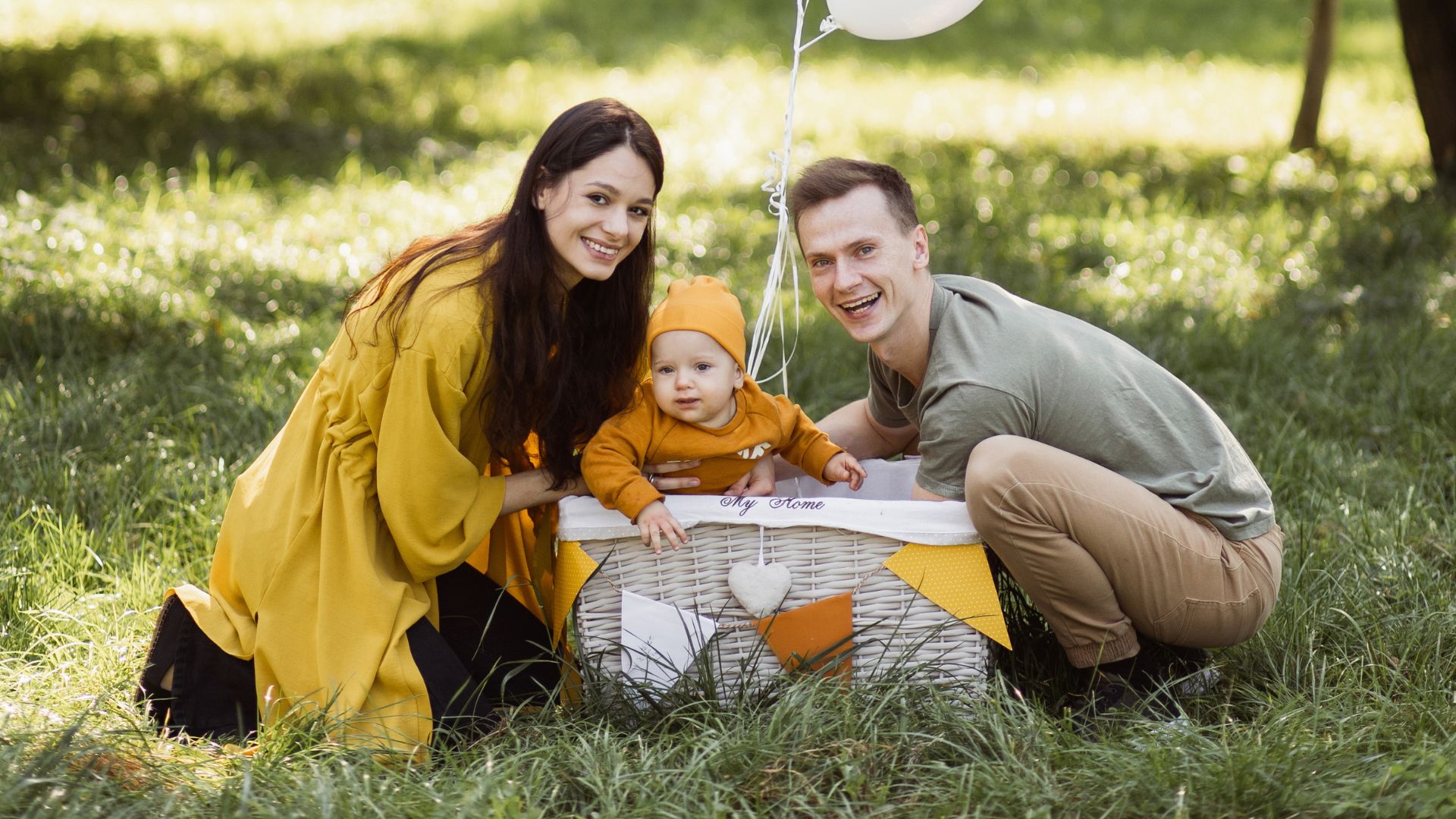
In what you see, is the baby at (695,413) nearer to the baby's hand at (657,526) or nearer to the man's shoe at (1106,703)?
the baby's hand at (657,526)

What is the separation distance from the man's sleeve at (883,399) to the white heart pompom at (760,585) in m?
0.65

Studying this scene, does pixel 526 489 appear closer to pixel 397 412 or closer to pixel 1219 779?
pixel 397 412

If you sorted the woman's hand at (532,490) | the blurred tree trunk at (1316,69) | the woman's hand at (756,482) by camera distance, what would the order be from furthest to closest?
the blurred tree trunk at (1316,69)
the woman's hand at (756,482)
the woman's hand at (532,490)

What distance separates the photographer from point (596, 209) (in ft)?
9.12

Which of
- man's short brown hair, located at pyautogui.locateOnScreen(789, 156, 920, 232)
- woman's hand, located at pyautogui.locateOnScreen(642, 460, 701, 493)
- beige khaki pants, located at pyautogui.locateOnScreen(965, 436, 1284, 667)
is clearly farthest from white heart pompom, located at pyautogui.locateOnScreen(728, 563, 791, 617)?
man's short brown hair, located at pyautogui.locateOnScreen(789, 156, 920, 232)

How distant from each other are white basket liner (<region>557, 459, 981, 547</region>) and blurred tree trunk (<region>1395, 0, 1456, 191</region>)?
198 inches

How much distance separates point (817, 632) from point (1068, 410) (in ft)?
2.29

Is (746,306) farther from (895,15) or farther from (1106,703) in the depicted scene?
(1106,703)

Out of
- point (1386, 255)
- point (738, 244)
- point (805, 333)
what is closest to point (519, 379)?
point (805, 333)

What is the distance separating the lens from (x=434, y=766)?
2645mm

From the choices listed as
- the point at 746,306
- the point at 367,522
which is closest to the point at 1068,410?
the point at 367,522

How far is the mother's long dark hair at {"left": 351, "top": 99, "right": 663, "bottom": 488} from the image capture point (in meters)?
2.72

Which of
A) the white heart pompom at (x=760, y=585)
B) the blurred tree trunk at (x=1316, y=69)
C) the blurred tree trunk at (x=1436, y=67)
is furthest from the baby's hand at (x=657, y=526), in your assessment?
the blurred tree trunk at (x=1316, y=69)

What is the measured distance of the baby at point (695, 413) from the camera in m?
2.81
